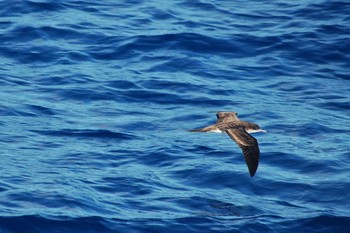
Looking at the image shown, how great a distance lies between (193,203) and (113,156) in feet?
7.06

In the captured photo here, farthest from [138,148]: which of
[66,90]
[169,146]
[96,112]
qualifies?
[66,90]

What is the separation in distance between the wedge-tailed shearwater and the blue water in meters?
0.79

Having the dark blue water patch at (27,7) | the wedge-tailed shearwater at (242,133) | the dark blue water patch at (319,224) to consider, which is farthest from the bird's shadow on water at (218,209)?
the dark blue water patch at (27,7)

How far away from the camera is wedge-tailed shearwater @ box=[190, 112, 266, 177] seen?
1210 cm

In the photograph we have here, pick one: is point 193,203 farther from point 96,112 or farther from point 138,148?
point 96,112

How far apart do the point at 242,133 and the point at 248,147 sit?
1.68 feet

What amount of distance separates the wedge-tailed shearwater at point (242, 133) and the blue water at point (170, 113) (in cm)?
79

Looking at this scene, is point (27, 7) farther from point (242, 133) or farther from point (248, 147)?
point (248, 147)

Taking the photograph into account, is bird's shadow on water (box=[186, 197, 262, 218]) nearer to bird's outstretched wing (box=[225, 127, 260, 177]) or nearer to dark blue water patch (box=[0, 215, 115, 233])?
bird's outstretched wing (box=[225, 127, 260, 177])

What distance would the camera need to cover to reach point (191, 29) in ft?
66.2

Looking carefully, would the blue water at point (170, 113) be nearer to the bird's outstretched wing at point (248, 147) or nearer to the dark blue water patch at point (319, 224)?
the dark blue water patch at point (319, 224)

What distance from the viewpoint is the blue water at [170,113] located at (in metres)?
12.3

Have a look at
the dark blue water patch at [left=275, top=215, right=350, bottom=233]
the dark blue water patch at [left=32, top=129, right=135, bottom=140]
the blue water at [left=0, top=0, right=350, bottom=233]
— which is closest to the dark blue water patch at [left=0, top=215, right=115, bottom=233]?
the blue water at [left=0, top=0, right=350, bottom=233]

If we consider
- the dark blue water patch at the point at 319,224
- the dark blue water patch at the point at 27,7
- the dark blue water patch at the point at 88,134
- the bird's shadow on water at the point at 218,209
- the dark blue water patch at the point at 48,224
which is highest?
the dark blue water patch at the point at 27,7
